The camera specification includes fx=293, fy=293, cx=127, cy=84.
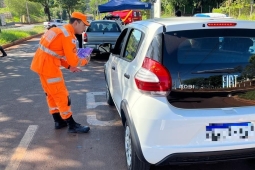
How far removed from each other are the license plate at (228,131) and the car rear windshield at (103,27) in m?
9.46

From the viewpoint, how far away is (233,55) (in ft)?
8.59

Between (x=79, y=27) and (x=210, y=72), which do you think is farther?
(x=79, y=27)

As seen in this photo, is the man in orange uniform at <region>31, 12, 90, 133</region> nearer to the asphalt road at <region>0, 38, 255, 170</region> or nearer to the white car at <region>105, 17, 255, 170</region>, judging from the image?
the asphalt road at <region>0, 38, 255, 170</region>

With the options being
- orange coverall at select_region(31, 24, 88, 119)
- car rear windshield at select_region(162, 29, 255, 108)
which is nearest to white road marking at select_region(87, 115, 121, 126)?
orange coverall at select_region(31, 24, 88, 119)

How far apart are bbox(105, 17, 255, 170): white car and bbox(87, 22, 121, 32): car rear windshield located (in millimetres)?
9031

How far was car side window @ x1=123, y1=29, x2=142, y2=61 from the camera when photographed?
3114 millimetres

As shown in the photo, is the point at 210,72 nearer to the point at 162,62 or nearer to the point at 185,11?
the point at 162,62

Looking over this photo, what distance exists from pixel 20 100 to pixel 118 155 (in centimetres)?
321

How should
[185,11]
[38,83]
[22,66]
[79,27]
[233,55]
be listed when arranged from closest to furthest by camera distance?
1. [233,55]
2. [79,27]
3. [38,83]
4. [22,66]
5. [185,11]

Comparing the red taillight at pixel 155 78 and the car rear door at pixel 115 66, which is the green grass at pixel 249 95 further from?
the car rear door at pixel 115 66

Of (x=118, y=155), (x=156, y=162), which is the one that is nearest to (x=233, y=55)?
(x=156, y=162)

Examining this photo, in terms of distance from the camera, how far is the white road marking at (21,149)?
339 centimetres

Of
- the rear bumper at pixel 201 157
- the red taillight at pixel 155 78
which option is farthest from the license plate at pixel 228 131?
the red taillight at pixel 155 78

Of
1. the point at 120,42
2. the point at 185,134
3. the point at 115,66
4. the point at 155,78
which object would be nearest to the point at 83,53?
the point at 115,66
